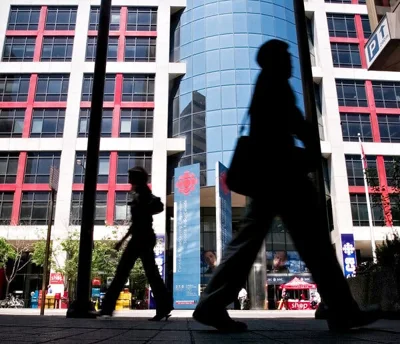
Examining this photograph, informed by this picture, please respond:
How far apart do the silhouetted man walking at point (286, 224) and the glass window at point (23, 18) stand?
138 feet

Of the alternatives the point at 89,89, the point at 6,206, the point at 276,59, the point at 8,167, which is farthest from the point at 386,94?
the point at 276,59

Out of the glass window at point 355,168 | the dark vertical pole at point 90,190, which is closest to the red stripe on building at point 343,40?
the glass window at point 355,168

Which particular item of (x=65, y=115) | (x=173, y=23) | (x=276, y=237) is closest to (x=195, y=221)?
(x=276, y=237)

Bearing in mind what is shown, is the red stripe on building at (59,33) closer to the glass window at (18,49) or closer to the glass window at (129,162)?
the glass window at (18,49)

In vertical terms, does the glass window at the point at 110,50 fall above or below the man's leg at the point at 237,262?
above

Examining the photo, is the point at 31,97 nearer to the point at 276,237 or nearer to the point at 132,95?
the point at 132,95

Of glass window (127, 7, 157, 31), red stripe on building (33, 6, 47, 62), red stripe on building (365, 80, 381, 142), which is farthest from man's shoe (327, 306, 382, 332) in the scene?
red stripe on building (33, 6, 47, 62)

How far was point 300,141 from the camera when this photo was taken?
3062mm

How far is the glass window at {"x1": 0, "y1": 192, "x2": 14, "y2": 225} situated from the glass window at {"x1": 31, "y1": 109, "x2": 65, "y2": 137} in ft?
18.0

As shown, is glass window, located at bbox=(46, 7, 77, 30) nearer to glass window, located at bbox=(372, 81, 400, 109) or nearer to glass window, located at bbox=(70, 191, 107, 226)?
glass window, located at bbox=(70, 191, 107, 226)

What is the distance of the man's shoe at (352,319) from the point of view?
2.83 meters

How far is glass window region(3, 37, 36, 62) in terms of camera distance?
38875mm

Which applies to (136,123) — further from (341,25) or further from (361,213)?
(341,25)

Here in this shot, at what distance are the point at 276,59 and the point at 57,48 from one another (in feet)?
131
